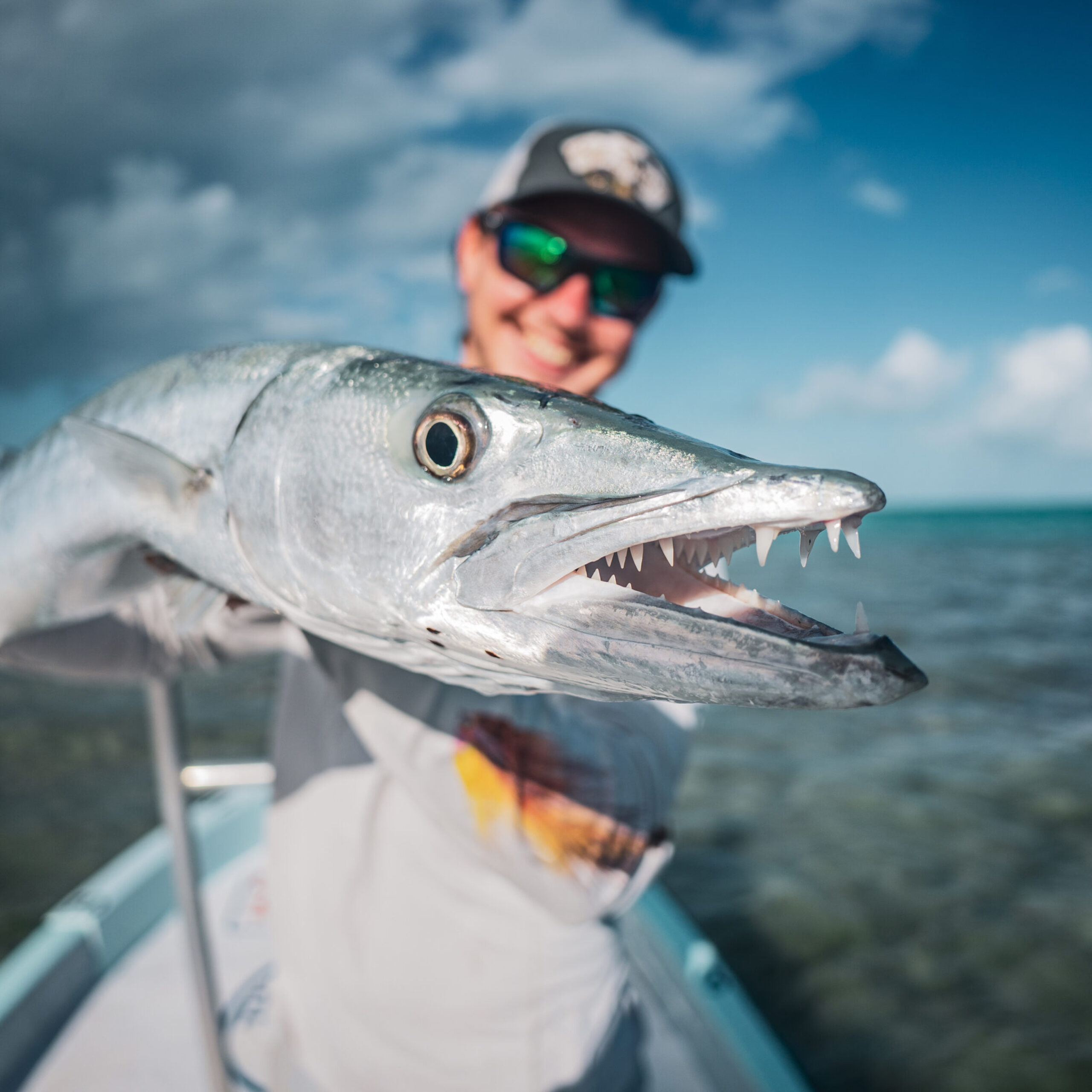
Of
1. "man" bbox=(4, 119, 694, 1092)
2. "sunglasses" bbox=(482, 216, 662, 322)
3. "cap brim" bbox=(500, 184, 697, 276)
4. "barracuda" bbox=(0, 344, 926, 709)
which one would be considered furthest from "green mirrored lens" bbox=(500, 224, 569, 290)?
"man" bbox=(4, 119, 694, 1092)

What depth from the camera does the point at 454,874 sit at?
5.05ft

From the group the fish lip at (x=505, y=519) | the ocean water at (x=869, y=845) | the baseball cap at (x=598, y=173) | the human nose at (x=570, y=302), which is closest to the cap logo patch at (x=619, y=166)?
the baseball cap at (x=598, y=173)

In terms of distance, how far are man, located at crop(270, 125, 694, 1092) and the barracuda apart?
35 centimetres

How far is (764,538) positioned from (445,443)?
0.46 m

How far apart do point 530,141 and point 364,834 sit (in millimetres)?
2219

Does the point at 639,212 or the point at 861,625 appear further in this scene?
the point at 639,212

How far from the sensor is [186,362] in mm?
1401

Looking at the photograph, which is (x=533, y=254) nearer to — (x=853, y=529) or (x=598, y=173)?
(x=598, y=173)

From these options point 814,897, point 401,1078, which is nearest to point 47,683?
point 814,897

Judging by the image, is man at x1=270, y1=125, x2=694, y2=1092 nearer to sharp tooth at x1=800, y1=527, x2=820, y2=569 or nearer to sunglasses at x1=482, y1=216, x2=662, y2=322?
sharp tooth at x1=800, y1=527, x2=820, y2=569

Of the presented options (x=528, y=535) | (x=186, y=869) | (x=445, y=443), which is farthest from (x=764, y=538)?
(x=186, y=869)

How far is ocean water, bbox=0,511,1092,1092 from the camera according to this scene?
3.90 m

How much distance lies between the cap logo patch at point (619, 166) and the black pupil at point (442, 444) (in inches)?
62.4

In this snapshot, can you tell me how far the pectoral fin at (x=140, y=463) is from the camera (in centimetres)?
126
